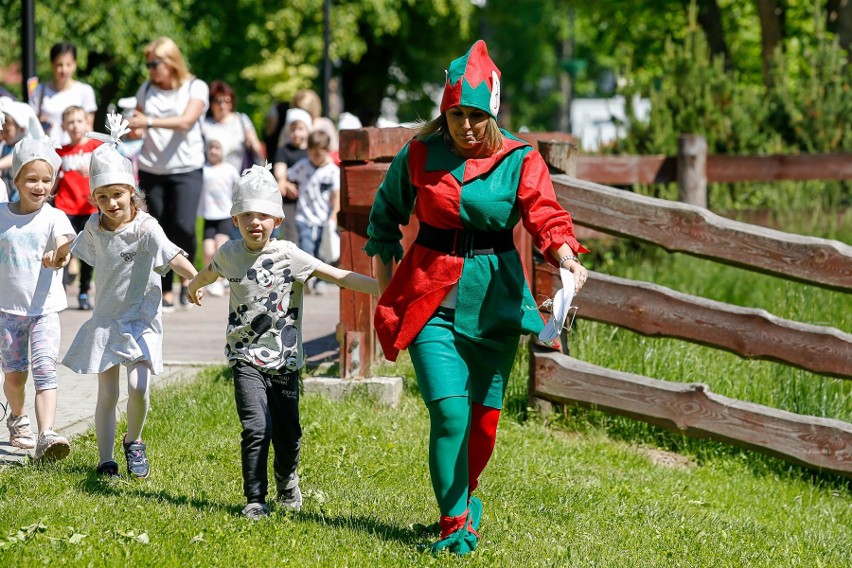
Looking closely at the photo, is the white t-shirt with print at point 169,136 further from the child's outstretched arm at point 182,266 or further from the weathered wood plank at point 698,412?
the child's outstretched arm at point 182,266

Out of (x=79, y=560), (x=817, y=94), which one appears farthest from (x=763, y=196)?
(x=79, y=560)

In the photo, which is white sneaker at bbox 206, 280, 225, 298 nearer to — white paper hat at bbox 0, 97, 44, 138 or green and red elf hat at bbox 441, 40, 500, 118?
white paper hat at bbox 0, 97, 44, 138

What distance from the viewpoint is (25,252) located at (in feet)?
19.8

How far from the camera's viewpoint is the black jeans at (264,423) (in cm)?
504

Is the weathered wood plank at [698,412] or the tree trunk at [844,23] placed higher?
the tree trunk at [844,23]

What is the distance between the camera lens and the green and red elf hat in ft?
15.3

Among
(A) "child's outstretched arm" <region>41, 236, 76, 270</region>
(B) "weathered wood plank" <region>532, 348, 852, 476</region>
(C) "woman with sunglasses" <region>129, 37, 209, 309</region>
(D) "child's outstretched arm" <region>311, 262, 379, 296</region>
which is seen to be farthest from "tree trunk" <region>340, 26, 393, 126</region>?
(D) "child's outstretched arm" <region>311, 262, 379, 296</region>

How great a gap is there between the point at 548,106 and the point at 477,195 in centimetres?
6240

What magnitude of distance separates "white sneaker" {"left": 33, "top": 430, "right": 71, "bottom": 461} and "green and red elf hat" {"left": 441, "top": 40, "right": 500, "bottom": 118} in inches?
93.6

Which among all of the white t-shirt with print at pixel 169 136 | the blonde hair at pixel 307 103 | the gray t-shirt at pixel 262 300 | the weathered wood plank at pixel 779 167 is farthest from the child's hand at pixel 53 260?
the weathered wood plank at pixel 779 167

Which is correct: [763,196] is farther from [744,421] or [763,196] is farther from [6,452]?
[6,452]

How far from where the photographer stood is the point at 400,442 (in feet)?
21.5

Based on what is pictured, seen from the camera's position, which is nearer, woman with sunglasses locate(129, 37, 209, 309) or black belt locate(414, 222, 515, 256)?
black belt locate(414, 222, 515, 256)

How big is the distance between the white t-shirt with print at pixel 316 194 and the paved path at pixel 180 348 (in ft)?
2.59
